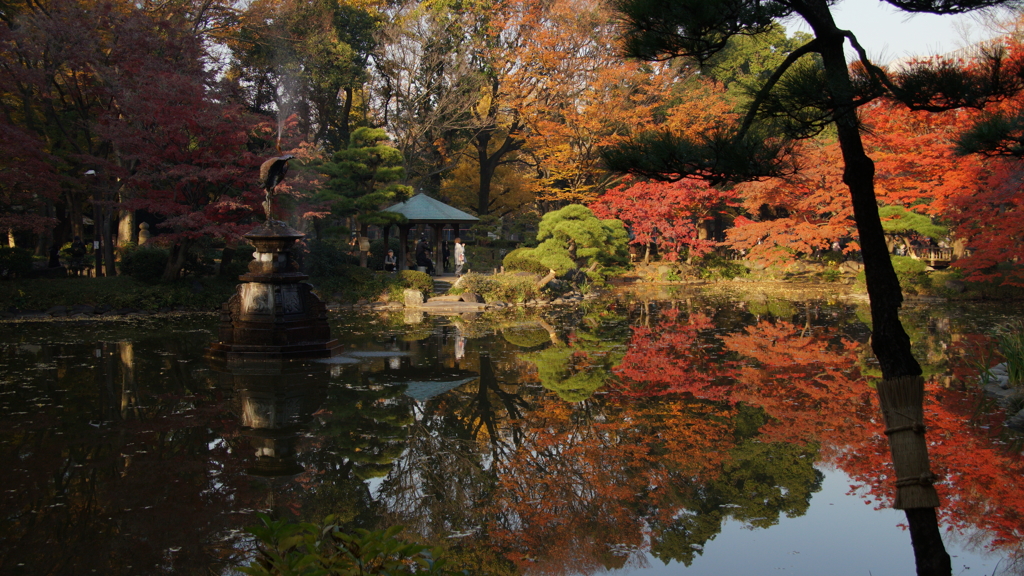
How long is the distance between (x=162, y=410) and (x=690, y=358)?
23.6 feet

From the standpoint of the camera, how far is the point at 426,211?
22.1 metres

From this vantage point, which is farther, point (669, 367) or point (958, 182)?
point (958, 182)

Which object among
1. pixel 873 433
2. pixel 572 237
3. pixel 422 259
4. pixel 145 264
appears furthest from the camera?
pixel 422 259

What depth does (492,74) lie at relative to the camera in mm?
27297

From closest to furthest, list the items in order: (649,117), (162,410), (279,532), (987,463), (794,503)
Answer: (279,532)
(794,503)
(987,463)
(162,410)
(649,117)

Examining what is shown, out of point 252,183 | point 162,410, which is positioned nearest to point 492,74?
point 252,183

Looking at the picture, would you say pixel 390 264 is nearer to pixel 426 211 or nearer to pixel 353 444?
pixel 426 211

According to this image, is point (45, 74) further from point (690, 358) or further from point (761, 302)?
point (761, 302)

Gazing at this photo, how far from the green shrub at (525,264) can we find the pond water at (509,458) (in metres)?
10.5

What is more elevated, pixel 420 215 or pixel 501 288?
pixel 420 215

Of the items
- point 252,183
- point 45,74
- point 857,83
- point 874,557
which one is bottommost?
point 874,557

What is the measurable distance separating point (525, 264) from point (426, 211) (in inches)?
143

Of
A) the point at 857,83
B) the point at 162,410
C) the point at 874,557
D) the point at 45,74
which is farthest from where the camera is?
the point at 45,74

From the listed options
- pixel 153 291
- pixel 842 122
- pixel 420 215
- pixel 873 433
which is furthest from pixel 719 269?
pixel 842 122
